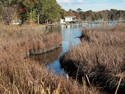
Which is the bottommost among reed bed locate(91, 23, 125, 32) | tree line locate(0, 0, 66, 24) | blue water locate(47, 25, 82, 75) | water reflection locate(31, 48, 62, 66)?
water reflection locate(31, 48, 62, 66)

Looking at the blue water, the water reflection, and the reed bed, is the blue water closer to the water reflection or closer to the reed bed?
the water reflection

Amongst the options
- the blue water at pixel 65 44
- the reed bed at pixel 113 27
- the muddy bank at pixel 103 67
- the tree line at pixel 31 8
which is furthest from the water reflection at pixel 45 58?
the tree line at pixel 31 8

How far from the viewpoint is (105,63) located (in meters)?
4.79

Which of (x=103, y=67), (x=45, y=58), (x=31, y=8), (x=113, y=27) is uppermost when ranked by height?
(x=31, y=8)

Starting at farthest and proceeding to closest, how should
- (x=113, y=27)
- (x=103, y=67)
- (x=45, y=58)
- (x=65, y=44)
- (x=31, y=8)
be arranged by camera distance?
(x=31, y=8) → (x=65, y=44) → (x=113, y=27) → (x=45, y=58) → (x=103, y=67)

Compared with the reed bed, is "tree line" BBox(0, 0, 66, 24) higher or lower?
higher

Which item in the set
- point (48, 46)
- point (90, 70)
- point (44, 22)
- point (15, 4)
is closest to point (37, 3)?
point (15, 4)

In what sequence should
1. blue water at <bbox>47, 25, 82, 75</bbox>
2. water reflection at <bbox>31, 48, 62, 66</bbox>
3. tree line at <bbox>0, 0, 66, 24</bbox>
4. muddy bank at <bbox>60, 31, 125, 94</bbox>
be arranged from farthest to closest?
tree line at <bbox>0, 0, 66, 24</bbox>, water reflection at <bbox>31, 48, 62, 66</bbox>, blue water at <bbox>47, 25, 82, 75</bbox>, muddy bank at <bbox>60, 31, 125, 94</bbox>

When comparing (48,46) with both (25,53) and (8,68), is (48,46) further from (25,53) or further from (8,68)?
(8,68)

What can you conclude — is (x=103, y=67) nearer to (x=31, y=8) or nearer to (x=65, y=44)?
(x=65, y=44)

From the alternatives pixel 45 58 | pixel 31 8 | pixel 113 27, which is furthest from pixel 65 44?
pixel 31 8

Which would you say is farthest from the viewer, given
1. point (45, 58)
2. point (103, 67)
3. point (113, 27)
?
point (113, 27)

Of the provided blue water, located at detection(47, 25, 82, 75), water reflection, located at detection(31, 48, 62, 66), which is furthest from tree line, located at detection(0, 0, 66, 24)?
water reflection, located at detection(31, 48, 62, 66)

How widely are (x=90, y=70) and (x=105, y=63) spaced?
2.29ft
